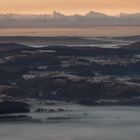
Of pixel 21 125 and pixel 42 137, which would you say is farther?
pixel 21 125

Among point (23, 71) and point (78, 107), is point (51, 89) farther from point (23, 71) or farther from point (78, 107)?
point (23, 71)

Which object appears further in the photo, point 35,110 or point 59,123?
point 35,110

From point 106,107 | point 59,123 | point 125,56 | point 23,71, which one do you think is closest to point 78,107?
point 106,107

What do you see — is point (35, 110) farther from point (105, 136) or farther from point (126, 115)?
point (105, 136)

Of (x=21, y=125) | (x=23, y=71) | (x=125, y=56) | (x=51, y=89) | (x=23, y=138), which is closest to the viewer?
(x=23, y=138)

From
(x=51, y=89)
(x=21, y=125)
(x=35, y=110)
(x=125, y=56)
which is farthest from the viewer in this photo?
(x=125, y=56)

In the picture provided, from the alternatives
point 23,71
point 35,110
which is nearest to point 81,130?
point 35,110

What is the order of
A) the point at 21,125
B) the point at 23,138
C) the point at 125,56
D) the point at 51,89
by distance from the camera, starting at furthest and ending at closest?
1. the point at 125,56
2. the point at 51,89
3. the point at 21,125
4. the point at 23,138

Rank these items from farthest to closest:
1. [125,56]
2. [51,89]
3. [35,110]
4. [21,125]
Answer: [125,56] → [51,89] → [35,110] → [21,125]
